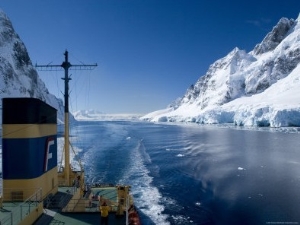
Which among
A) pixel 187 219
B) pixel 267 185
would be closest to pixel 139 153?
pixel 267 185

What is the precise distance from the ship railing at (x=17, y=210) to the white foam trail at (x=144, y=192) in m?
8.79

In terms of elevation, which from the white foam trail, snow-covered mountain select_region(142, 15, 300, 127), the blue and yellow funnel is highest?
snow-covered mountain select_region(142, 15, 300, 127)

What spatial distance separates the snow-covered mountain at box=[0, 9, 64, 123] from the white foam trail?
93884 mm

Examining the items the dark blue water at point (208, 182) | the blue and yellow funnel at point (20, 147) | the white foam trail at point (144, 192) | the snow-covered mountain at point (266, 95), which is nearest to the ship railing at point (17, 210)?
the blue and yellow funnel at point (20, 147)

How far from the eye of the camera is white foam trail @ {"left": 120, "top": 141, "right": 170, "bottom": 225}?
18.6 m

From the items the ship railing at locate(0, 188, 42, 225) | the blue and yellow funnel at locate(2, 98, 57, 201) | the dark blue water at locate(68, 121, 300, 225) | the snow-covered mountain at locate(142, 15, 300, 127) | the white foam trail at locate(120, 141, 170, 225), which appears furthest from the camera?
the snow-covered mountain at locate(142, 15, 300, 127)

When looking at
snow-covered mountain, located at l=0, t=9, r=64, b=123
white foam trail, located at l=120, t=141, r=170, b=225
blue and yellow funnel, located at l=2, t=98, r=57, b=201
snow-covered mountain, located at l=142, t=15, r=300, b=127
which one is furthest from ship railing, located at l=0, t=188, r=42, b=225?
snow-covered mountain, located at l=0, t=9, r=64, b=123

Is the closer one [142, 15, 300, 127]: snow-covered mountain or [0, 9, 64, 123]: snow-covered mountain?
[142, 15, 300, 127]: snow-covered mountain

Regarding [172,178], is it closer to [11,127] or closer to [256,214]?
[256,214]

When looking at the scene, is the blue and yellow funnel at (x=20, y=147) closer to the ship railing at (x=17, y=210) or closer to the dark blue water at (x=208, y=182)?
the ship railing at (x=17, y=210)

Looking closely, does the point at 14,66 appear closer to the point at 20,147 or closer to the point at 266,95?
the point at 266,95

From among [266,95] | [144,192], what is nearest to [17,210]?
[144,192]

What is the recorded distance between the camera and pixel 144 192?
77.5 feet

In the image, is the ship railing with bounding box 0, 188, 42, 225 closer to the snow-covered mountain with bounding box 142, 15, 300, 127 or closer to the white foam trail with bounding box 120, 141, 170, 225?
the white foam trail with bounding box 120, 141, 170, 225
